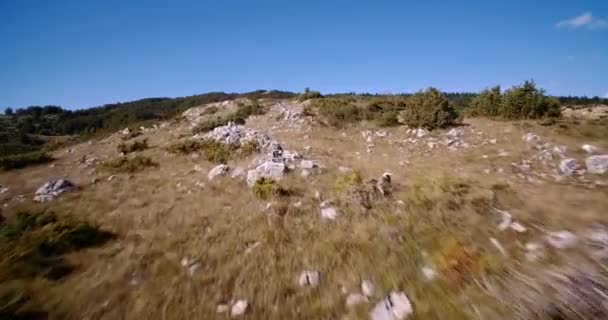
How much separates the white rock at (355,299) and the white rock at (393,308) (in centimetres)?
18

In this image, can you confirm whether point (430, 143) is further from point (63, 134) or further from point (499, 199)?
point (63, 134)

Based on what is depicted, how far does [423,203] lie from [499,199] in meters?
1.25

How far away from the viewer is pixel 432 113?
39.1 ft

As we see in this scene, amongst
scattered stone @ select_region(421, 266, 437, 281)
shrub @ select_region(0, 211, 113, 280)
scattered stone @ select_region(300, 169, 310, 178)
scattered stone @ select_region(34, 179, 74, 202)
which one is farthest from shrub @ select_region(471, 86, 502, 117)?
scattered stone @ select_region(34, 179, 74, 202)

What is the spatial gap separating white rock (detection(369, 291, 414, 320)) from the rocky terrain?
0.01m

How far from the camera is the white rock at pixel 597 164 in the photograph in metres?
5.82

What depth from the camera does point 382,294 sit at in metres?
3.32

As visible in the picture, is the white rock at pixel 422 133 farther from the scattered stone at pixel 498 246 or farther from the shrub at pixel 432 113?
the scattered stone at pixel 498 246

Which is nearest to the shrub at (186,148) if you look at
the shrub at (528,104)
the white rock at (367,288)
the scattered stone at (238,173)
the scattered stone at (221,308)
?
the scattered stone at (238,173)

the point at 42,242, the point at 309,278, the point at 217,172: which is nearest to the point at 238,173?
the point at 217,172

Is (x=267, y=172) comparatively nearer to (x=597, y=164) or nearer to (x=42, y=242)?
(x=42, y=242)

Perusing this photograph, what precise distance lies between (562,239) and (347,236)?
8.71 ft

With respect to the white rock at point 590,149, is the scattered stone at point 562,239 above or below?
below

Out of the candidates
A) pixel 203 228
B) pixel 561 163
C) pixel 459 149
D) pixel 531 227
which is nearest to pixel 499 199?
pixel 531 227
